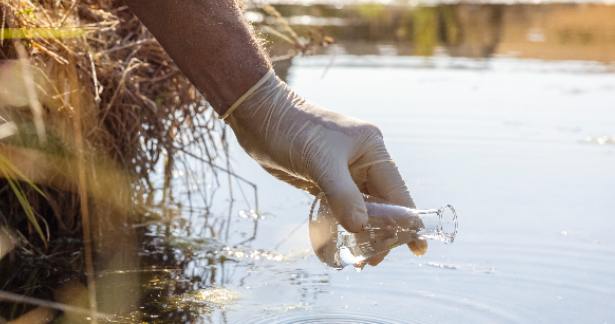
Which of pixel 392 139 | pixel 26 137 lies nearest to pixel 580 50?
pixel 392 139

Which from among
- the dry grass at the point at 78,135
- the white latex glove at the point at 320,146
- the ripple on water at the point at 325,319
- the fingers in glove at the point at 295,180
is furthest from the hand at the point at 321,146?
the dry grass at the point at 78,135

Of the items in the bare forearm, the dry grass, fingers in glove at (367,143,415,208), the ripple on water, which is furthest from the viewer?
the dry grass

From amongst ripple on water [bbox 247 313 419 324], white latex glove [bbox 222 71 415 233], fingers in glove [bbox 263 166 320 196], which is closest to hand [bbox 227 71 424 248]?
white latex glove [bbox 222 71 415 233]

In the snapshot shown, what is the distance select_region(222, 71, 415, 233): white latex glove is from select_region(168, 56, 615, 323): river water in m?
0.41

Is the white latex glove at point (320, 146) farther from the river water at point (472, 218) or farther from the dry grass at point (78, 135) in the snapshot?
the dry grass at point (78, 135)

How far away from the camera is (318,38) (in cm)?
468

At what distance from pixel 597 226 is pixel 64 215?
195 cm

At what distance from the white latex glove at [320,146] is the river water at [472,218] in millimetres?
407

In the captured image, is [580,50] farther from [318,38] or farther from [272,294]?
[272,294]

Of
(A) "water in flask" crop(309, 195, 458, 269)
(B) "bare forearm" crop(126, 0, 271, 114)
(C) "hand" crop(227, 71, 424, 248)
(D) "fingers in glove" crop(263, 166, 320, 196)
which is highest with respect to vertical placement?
(B) "bare forearm" crop(126, 0, 271, 114)

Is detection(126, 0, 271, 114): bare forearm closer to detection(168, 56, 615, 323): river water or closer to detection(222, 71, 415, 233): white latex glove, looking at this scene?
detection(222, 71, 415, 233): white latex glove

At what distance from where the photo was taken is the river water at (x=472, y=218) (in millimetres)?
3191

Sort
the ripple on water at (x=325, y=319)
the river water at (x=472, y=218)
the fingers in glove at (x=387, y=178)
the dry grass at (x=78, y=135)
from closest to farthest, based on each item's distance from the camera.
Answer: the fingers in glove at (x=387, y=178) → the ripple on water at (x=325, y=319) → the river water at (x=472, y=218) → the dry grass at (x=78, y=135)

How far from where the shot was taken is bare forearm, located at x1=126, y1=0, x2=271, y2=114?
278cm
